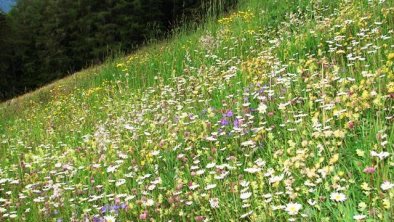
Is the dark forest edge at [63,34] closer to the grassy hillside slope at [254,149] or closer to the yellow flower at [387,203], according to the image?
the grassy hillside slope at [254,149]

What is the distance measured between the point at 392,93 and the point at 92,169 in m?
2.90

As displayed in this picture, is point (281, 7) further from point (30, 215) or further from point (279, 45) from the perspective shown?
point (30, 215)

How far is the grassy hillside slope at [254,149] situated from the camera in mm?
2984

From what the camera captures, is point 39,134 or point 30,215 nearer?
point 30,215

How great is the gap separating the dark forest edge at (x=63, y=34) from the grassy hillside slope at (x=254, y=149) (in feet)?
88.7

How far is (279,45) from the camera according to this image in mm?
6688

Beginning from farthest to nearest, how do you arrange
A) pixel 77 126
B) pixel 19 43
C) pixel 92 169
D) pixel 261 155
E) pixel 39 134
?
pixel 19 43, pixel 39 134, pixel 77 126, pixel 92 169, pixel 261 155

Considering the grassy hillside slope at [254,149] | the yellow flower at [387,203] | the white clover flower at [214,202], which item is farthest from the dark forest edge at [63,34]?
the yellow flower at [387,203]

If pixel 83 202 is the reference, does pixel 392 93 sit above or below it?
above

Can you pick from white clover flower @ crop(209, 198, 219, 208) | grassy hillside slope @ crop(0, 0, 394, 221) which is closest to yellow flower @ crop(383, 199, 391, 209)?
grassy hillside slope @ crop(0, 0, 394, 221)

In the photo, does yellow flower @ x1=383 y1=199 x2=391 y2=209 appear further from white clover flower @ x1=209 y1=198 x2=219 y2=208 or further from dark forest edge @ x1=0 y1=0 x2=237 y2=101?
dark forest edge @ x1=0 y1=0 x2=237 y2=101

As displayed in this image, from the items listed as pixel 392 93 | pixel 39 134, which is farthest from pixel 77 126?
pixel 392 93

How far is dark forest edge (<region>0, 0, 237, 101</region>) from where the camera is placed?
34625 mm

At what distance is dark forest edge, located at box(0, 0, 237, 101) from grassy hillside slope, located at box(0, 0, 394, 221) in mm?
27022
